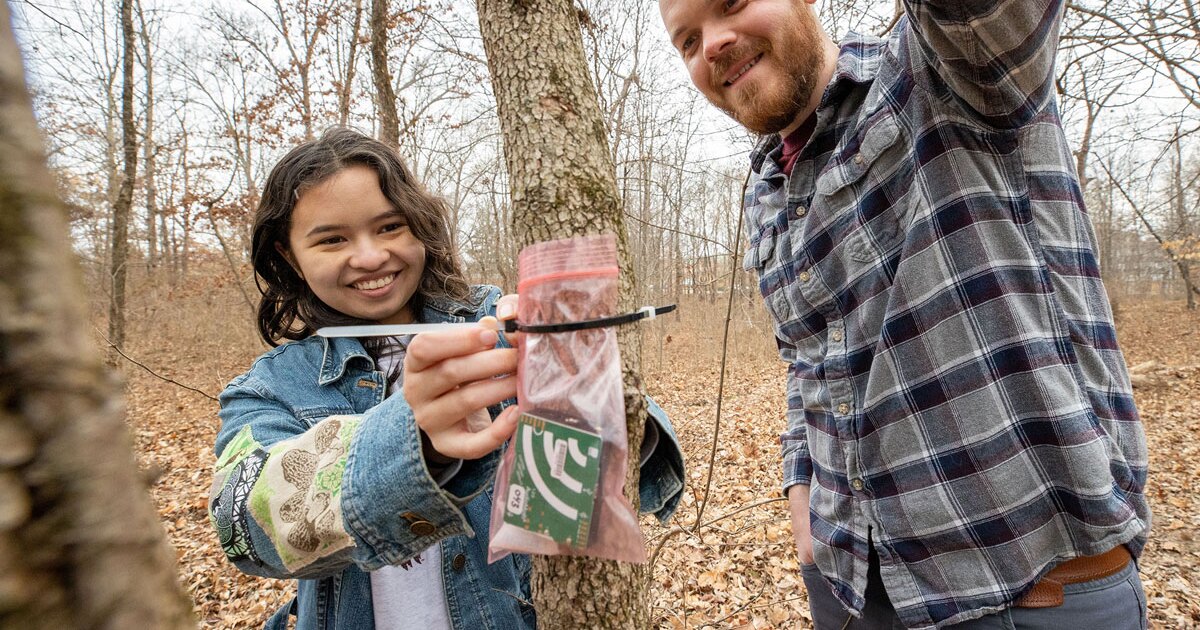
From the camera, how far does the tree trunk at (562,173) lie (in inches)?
51.7

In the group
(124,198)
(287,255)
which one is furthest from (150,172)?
(287,255)

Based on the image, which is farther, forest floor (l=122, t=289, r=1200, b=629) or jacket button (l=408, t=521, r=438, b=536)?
forest floor (l=122, t=289, r=1200, b=629)

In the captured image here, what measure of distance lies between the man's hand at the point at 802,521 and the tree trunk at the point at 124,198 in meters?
11.0

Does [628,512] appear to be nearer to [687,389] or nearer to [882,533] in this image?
[882,533]

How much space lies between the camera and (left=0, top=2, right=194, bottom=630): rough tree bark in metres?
0.26

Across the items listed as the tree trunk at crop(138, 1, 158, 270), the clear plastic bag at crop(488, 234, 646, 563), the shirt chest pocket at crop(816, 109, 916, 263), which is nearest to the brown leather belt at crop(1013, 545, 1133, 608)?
the shirt chest pocket at crop(816, 109, 916, 263)

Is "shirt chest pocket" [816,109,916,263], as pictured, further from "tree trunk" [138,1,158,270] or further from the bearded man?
"tree trunk" [138,1,158,270]

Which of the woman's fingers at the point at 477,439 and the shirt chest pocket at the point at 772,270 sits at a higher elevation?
the shirt chest pocket at the point at 772,270

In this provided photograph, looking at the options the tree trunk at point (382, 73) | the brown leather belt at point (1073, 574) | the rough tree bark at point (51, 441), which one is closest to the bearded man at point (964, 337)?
the brown leather belt at point (1073, 574)

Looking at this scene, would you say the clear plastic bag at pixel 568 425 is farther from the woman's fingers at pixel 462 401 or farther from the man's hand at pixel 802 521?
the man's hand at pixel 802 521

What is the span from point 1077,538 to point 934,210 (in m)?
0.88

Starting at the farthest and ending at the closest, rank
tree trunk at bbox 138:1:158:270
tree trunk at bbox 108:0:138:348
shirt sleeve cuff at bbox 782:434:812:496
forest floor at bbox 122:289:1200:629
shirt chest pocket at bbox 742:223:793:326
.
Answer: tree trunk at bbox 138:1:158:270
tree trunk at bbox 108:0:138:348
forest floor at bbox 122:289:1200:629
shirt sleeve cuff at bbox 782:434:812:496
shirt chest pocket at bbox 742:223:793:326

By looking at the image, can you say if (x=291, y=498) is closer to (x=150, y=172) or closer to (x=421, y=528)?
(x=421, y=528)

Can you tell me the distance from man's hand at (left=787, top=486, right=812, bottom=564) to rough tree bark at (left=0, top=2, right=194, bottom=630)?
6.20 feet
